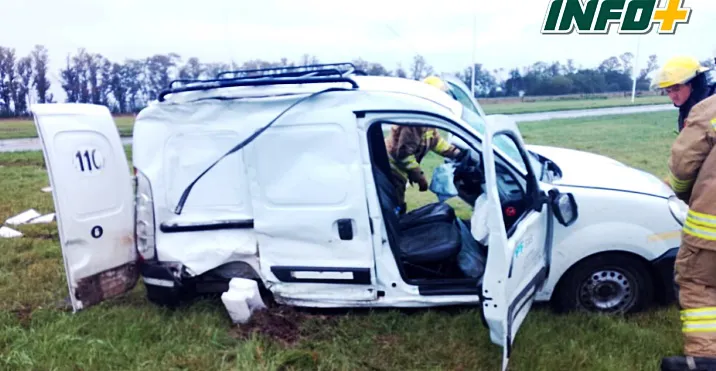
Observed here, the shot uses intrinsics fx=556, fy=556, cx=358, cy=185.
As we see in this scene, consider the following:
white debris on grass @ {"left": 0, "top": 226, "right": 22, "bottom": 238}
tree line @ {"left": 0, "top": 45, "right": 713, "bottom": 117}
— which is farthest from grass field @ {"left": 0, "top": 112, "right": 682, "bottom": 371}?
tree line @ {"left": 0, "top": 45, "right": 713, "bottom": 117}

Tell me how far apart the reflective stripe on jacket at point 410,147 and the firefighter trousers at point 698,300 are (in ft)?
7.35

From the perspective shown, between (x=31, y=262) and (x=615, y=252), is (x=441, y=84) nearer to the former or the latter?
(x=615, y=252)

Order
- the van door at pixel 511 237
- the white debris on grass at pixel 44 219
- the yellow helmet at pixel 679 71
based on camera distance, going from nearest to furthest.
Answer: the van door at pixel 511 237 → the yellow helmet at pixel 679 71 → the white debris on grass at pixel 44 219

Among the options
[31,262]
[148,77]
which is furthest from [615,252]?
[148,77]

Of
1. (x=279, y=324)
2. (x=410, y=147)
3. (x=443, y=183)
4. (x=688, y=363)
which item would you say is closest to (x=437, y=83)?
(x=410, y=147)

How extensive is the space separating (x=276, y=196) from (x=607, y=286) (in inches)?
90.1

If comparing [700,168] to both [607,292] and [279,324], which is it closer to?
[607,292]

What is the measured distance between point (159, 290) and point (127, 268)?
28 centimetres

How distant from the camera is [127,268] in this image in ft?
12.9

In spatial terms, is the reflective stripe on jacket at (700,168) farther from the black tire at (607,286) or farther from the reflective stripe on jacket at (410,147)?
the reflective stripe on jacket at (410,147)

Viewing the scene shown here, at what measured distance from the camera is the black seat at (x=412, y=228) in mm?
3630

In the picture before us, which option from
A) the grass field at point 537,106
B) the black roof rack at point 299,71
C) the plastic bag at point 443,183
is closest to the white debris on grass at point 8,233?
the black roof rack at point 299,71

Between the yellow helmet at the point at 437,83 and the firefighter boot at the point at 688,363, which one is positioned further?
the yellow helmet at the point at 437,83

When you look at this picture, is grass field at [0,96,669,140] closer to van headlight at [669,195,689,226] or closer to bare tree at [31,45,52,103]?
bare tree at [31,45,52,103]
